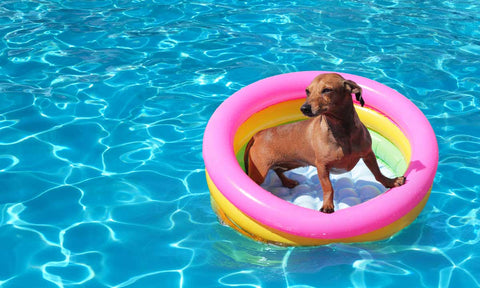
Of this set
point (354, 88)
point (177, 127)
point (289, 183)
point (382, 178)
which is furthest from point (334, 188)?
point (177, 127)

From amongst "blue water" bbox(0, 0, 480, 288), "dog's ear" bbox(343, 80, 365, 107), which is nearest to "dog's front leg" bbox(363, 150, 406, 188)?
"blue water" bbox(0, 0, 480, 288)

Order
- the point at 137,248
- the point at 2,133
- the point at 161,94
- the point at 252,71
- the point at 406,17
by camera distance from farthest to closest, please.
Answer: the point at 406,17 → the point at 252,71 → the point at 161,94 → the point at 2,133 → the point at 137,248

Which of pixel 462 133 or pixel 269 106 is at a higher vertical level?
pixel 269 106

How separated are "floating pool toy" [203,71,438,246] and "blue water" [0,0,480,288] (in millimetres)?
278

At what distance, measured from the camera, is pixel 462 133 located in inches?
214

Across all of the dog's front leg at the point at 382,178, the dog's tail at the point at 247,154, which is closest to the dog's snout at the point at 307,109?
the dog's front leg at the point at 382,178

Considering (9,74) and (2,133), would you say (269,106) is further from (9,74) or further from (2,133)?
(9,74)

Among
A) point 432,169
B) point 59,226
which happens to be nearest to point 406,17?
point 432,169

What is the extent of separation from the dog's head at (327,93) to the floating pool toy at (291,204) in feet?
2.12

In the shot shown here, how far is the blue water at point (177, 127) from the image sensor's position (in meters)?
3.84

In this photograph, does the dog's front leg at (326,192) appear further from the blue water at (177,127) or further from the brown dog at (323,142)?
the blue water at (177,127)

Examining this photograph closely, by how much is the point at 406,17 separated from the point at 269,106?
3.93 metres

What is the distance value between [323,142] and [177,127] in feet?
7.14

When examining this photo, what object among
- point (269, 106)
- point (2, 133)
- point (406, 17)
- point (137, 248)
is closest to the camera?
point (137, 248)
